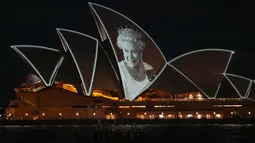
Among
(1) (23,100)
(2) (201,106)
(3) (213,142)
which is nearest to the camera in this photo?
(3) (213,142)

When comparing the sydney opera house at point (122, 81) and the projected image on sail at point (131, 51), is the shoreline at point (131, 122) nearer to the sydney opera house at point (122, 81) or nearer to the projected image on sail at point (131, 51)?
the sydney opera house at point (122, 81)

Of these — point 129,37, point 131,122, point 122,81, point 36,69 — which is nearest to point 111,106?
point 131,122

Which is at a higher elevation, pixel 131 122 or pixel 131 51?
pixel 131 51

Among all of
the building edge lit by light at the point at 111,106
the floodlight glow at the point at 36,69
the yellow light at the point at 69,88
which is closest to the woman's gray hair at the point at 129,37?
the floodlight glow at the point at 36,69

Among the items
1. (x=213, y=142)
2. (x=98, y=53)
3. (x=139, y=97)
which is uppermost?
(x=98, y=53)

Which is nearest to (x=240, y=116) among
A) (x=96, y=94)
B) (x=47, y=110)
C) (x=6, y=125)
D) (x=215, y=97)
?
(x=215, y=97)

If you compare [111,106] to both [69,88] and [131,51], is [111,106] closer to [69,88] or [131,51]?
[69,88]

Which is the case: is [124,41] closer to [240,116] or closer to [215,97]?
[215,97]

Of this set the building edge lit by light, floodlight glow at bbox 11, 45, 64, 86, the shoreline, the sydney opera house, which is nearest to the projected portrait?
the sydney opera house
